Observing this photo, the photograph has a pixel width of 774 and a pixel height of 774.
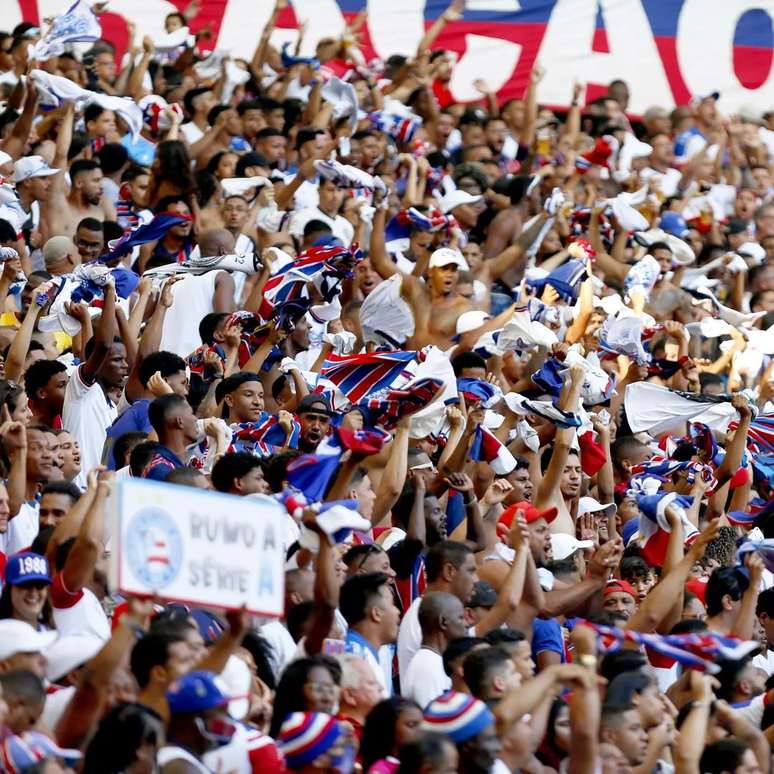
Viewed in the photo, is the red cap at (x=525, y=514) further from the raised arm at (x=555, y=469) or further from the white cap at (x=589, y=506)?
the white cap at (x=589, y=506)

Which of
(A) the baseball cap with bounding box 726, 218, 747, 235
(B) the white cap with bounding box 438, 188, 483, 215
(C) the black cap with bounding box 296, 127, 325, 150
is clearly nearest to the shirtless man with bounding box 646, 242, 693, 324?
(B) the white cap with bounding box 438, 188, 483, 215

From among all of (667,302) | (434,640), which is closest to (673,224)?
(667,302)

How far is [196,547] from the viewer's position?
209 inches

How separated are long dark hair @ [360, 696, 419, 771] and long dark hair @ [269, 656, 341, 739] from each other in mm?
146

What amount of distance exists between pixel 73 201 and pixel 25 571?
18.0 ft

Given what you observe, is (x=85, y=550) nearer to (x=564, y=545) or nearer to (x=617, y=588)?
(x=617, y=588)

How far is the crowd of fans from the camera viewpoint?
19.3ft

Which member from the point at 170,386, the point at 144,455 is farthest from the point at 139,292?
the point at 144,455

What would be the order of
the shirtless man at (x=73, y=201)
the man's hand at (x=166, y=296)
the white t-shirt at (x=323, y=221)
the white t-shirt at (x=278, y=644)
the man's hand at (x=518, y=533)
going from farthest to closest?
1. the white t-shirt at (x=323, y=221)
2. the shirtless man at (x=73, y=201)
3. the man's hand at (x=166, y=296)
4. the man's hand at (x=518, y=533)
5. the white t-shirt at (x=278, y=644)

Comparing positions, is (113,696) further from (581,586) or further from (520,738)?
(581,586)

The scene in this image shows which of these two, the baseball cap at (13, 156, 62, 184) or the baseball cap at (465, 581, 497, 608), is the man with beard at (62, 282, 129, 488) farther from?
the baseball cap at (13, 156, 62, 184)

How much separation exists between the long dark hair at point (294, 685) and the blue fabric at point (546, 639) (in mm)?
1859

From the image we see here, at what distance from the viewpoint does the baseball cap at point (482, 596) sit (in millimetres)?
7562

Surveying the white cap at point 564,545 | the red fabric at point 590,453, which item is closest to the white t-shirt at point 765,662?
the white cap at point 564,545
